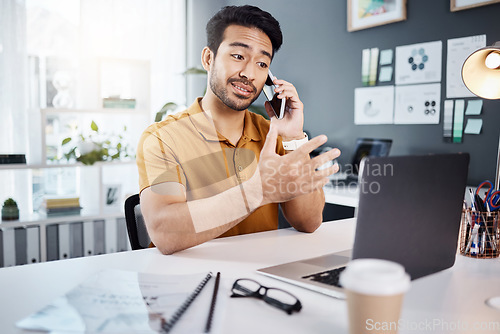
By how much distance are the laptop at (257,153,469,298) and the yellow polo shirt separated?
0.56 m

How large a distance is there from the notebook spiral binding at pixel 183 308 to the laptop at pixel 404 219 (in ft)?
0.49

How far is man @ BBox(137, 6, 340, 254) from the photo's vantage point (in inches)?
43.2

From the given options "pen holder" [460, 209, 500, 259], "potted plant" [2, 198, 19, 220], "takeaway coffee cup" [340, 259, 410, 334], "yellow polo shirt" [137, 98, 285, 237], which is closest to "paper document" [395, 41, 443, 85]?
"yellow polo shirt" [137, 98, 285, 237]

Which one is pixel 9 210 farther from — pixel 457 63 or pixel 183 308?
pixel 457 63

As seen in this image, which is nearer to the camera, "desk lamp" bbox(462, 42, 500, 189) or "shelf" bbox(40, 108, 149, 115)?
"desk lamp" bbox(462, 42, 500, 189)

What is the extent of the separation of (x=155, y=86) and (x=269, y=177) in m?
3.11

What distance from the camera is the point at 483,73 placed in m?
1.30

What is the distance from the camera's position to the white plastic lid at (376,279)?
0.49 meters

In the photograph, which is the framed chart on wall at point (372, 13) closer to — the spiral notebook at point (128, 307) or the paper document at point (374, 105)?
the paper document at point (374, 105)

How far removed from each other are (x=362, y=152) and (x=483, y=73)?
1.41m

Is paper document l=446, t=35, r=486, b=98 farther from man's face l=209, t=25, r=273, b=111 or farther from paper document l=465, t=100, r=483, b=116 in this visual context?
man's face l=209, t=25, r=273, b=111

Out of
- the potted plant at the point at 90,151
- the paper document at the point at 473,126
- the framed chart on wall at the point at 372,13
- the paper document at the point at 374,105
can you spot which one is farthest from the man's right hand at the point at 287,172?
the potted plant at the point at 90,151

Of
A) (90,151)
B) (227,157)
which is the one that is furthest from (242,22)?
(90,151)

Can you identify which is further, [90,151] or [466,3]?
[90,151]
